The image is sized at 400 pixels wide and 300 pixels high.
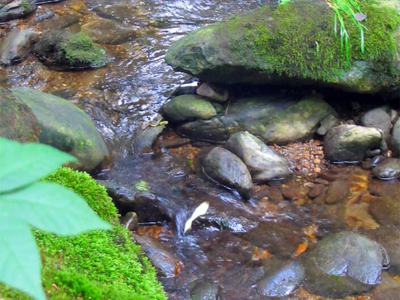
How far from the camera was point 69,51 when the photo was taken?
679 centimetres

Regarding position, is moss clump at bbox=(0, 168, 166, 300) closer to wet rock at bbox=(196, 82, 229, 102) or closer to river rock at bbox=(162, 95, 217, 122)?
river rock at bbox=(162, 95, 217, 122)

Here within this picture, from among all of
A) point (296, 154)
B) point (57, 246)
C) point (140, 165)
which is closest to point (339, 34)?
point (296, 154)

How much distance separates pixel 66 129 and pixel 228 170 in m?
1.55

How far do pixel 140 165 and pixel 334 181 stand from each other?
75.5 inches

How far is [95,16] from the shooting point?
8.26 meters

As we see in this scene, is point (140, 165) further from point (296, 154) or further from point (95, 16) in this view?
point (95, 16)

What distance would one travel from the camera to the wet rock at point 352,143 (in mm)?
4926

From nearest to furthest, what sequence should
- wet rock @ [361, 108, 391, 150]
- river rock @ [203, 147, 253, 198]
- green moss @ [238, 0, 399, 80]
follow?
A: river rock @ [203, 147, 253, 198] → green moss @ [238, 0, 399, 80] → wet rock @ [361, 108, 391, 150]

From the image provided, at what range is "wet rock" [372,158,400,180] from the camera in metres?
4.75

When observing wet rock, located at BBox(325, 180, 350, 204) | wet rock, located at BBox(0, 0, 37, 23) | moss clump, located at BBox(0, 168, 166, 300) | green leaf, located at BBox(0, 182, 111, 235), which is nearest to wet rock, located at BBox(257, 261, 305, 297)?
wet rock, located at BBox(325, 180, 350, 204)

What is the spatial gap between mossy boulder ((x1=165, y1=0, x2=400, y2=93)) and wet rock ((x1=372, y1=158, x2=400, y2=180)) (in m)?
0.83

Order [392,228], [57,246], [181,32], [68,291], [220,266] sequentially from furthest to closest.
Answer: [181,32] < [392,228] < [220,266] < [57,246] < [68,291]

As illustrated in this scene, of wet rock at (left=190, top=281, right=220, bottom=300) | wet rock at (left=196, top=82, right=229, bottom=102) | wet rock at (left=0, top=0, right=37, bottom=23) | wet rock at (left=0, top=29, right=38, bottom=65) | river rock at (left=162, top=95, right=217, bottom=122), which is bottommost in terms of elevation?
wet rock at (left=190, top=281, right=220, bottom=300)

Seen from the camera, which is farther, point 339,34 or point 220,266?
point 339,34
